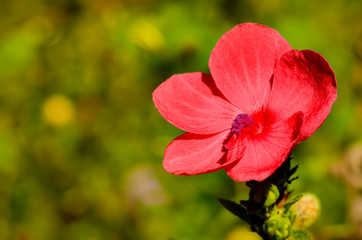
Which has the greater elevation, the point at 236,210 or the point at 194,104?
the point at 194,104

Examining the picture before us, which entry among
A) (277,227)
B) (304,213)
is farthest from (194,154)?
(304,213)

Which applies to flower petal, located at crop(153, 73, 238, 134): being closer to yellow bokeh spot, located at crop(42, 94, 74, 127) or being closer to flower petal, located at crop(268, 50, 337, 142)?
flower petal, located at crop(268, 50, 337, 142)

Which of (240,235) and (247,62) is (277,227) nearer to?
(247,62)

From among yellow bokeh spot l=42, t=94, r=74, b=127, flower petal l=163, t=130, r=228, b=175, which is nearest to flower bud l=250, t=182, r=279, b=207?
flower petal l=163, t=130, r=228, b=175

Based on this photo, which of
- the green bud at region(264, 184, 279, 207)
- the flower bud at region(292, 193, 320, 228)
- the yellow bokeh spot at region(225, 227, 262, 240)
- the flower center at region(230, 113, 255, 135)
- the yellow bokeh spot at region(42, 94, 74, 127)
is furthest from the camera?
the yellow bokeh spot at region(42, 94, 74, 127)

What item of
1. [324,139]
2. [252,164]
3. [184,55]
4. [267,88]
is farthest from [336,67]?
[252,164]
